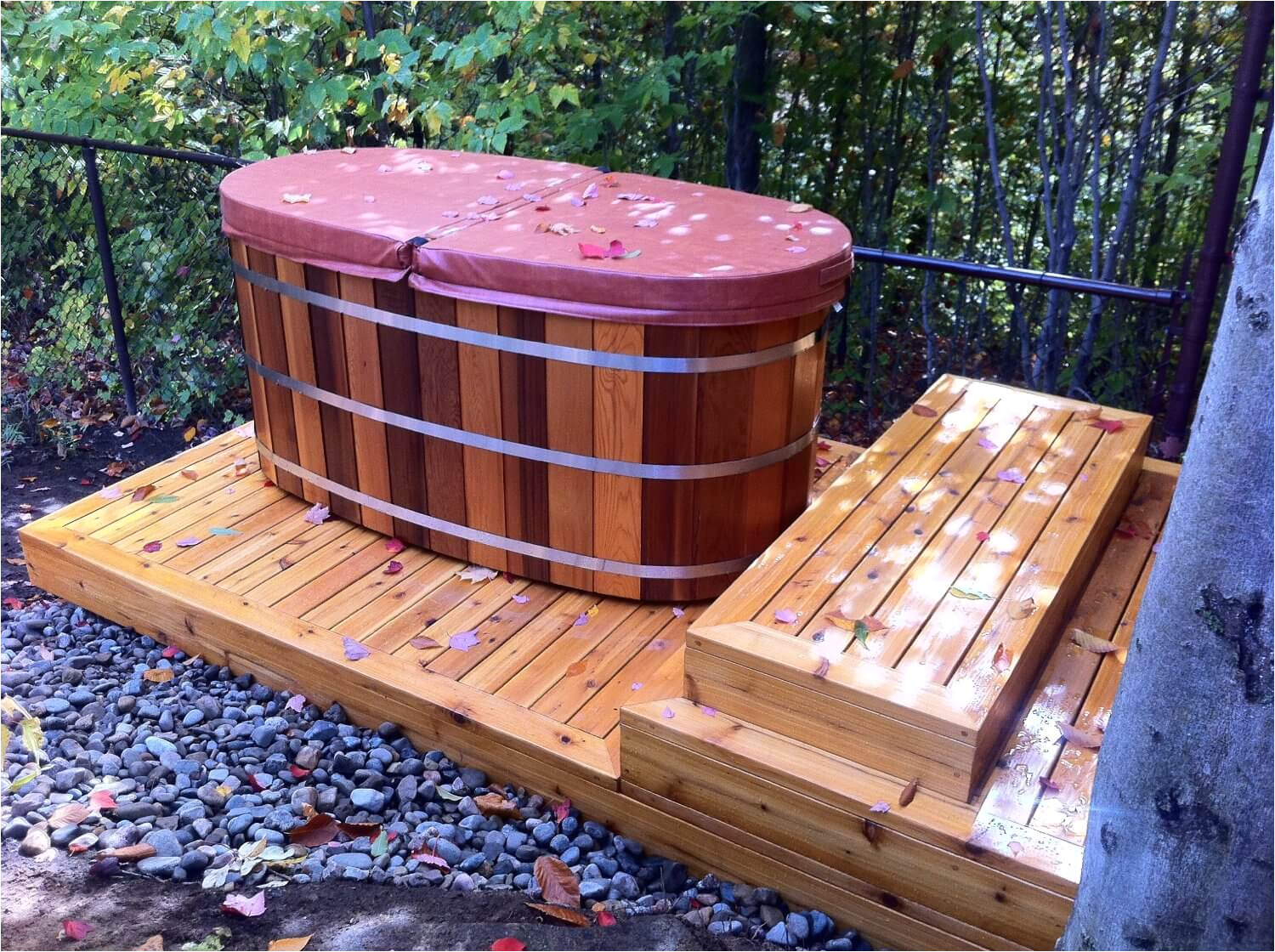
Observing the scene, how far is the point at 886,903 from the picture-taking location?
231 centimetres

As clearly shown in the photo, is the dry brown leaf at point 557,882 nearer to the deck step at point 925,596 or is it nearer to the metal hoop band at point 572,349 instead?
the deck step at point 925,596

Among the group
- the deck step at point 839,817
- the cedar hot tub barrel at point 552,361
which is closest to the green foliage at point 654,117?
the cedar hot tub barrel at point 552,361

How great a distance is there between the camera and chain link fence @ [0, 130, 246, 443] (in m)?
5.06

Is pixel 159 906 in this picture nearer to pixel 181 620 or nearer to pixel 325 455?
pixel 181 620

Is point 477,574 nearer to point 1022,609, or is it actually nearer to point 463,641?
point 463,641

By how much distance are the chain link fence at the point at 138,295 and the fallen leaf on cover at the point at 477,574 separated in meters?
2.18

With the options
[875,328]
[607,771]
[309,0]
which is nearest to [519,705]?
[607,771]

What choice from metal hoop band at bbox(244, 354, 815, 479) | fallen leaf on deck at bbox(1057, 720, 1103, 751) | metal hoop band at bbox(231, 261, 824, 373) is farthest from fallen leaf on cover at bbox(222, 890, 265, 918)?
fallen leaf on deck at bbox(1057, 720, 1103, 751)

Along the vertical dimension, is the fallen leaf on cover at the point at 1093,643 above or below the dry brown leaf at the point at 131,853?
above

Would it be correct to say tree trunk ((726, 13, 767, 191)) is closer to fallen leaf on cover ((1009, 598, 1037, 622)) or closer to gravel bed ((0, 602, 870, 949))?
fallen leaf on cover ((1009, 598, 1037, 622))

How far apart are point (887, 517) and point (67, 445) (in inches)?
145

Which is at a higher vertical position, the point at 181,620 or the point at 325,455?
the point at 325,455

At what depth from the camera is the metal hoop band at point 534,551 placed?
3.06m

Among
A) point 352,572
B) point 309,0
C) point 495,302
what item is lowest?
point 352,572
